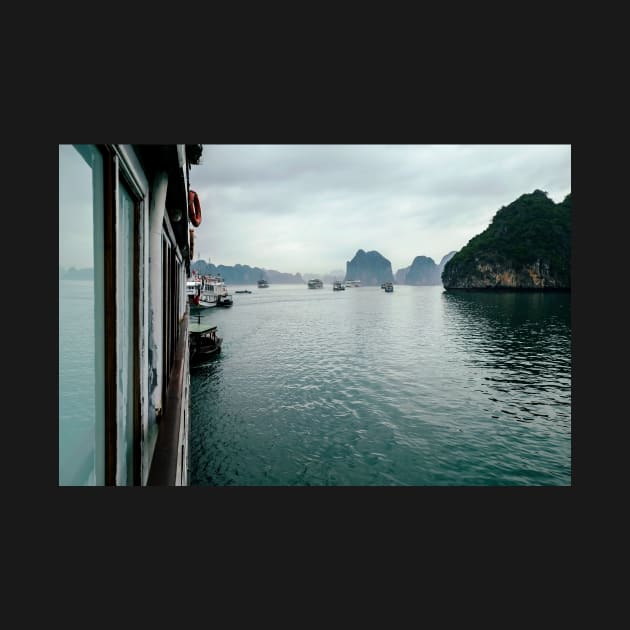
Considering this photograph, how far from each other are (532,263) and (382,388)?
263 feet

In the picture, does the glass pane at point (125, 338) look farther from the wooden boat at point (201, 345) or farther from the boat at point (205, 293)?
the boat at point (205, 293)

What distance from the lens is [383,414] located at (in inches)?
513

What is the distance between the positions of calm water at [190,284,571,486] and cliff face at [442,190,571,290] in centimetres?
6244

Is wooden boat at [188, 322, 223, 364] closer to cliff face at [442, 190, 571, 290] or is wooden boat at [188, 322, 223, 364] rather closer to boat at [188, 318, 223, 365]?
boat at [188, 318, 223, 365]

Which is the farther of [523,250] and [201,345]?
[523,250]

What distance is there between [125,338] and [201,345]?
2043 centimetres

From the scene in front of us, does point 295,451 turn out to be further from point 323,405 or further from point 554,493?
point 554,493

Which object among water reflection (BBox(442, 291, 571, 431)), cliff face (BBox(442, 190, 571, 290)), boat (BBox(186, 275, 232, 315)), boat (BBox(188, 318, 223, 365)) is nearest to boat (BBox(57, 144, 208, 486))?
water reflection (BBox(442, 291, 571, 431))

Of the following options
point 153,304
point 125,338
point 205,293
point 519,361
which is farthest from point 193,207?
point 205,293

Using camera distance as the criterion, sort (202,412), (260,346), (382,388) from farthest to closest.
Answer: (260,346) < (382,388) < (202,412)

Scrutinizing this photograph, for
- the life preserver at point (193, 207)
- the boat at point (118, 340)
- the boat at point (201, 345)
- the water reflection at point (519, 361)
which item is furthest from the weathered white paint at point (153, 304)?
the boat at point (201, 345)

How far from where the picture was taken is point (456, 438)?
1147 centimetres

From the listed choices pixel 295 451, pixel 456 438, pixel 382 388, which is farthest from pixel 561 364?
pixel 295 451

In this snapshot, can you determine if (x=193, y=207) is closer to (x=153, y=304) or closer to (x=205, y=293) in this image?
(x=153, y=304)
